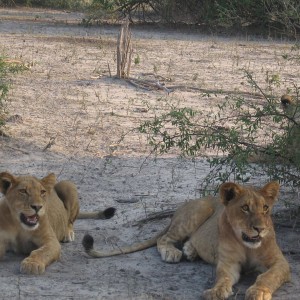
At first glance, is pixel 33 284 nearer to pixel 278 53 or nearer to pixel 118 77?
pixel 118 77

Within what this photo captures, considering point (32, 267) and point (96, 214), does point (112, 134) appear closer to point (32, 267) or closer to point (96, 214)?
point (96, 214)

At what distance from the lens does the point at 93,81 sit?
1224 centimetres

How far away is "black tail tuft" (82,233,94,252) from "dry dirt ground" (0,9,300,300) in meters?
0.10

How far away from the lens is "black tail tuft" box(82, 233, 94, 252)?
19.9 ft

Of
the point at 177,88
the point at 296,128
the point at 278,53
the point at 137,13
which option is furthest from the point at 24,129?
the point at 137,13

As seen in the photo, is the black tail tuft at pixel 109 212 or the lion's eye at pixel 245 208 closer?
the lion's eye at pixel 245 208

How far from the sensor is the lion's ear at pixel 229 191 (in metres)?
5.67

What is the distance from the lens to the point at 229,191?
5703 mm

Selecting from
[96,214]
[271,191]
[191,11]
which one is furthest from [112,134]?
[191,11]

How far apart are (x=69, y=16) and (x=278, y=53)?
7.10 meters

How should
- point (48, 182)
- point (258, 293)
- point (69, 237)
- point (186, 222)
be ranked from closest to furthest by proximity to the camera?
point (258, 293)
point (48, 182)
point (186, 222)
point (69, 237)

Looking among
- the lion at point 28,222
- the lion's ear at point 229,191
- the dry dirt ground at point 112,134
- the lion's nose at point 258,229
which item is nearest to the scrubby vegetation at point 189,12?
the dry dirt ground at point 112,134

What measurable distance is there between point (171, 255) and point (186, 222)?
31 cm

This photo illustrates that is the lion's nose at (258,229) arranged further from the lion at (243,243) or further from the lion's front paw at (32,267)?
the lion's front paw at (32,267)
